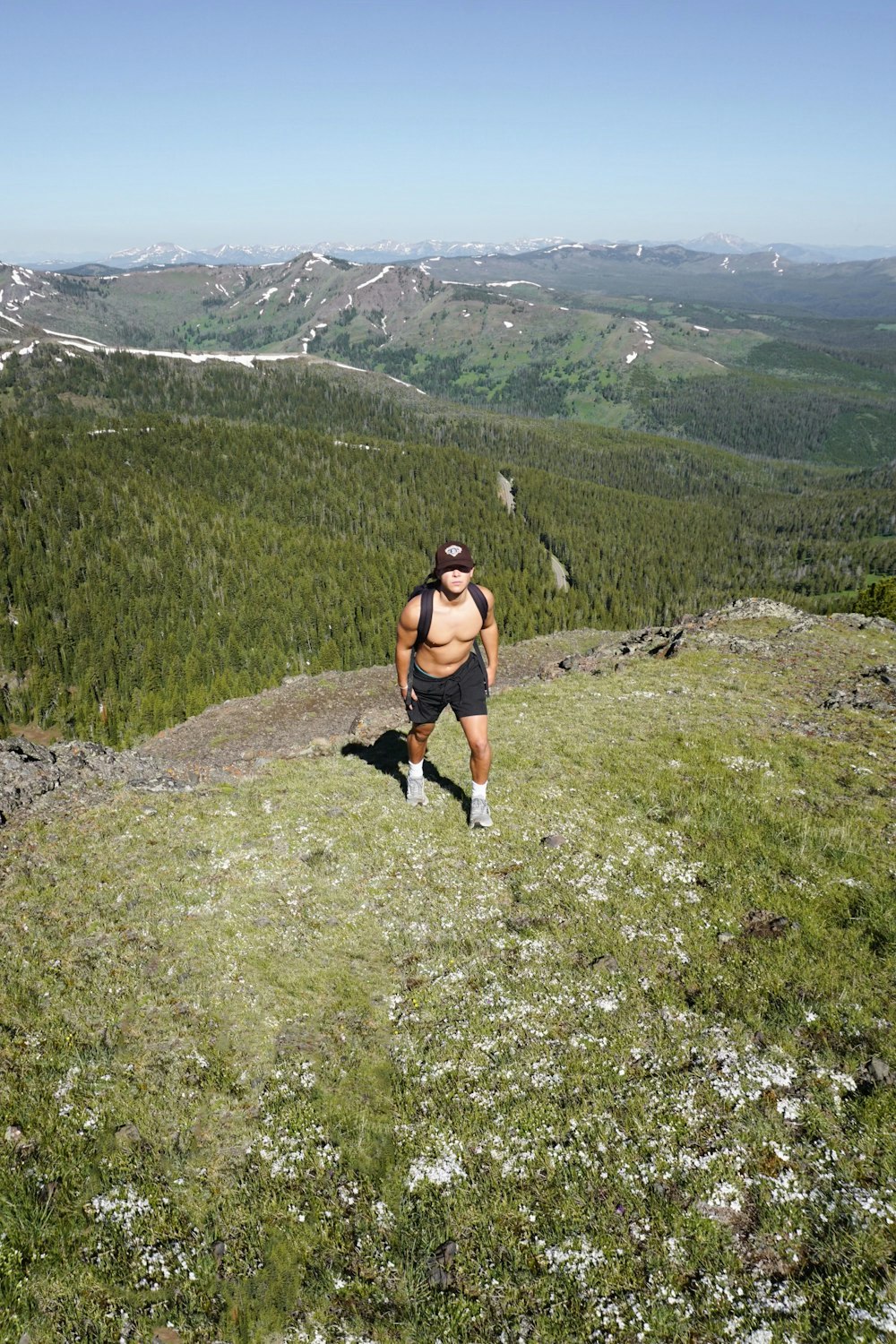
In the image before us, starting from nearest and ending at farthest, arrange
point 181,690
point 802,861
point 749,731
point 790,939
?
1. point 790,939
2. point 802,861
3. point 749,731
4. point 181,690

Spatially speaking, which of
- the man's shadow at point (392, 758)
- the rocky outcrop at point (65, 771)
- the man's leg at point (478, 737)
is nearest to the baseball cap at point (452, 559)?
the man's leg at point (478, 737)

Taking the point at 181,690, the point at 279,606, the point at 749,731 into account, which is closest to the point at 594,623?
the point at 279,606

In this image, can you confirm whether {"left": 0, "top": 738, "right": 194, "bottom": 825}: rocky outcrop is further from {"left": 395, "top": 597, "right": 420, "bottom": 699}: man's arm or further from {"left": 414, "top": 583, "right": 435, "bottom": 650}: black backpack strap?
{"left": 414, "top": 583, "right": 435, "bottom": 650}: black backpack strap

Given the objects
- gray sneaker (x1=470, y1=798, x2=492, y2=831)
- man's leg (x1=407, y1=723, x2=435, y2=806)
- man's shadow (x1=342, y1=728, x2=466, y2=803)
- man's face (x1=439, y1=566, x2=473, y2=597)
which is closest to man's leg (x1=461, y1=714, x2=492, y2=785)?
gray sneaker (x1=470, y1=798, x2=492, y2=831)

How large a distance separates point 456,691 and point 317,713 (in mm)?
33376

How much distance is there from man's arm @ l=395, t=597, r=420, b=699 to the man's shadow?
150 inches

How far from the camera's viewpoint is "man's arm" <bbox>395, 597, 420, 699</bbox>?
1207 cm

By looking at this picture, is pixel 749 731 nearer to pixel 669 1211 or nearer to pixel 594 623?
pixel 669 1211

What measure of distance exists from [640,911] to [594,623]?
423 feet

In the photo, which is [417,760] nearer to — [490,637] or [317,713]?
[490,637]

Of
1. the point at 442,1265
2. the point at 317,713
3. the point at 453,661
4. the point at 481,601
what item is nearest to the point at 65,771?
the point at 453,661

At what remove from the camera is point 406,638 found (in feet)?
41.0

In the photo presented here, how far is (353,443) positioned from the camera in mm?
199875

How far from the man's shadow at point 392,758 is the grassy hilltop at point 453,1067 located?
3.47ft
